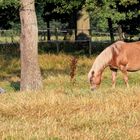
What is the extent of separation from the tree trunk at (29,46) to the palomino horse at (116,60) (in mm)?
1850

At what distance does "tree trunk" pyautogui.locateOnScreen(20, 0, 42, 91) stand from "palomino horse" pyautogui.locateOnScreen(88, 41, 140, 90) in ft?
6.07

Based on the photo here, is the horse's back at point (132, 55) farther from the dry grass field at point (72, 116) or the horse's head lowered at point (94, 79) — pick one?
the dry grass field at point (72, 116)

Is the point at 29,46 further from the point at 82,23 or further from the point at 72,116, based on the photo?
the point at 82,23

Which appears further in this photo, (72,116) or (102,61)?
(102,61)

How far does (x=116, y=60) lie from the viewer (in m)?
18.0

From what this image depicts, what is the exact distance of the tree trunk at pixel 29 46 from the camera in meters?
17.4

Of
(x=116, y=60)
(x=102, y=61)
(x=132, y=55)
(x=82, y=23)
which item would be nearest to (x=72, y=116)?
(x=102, y=61)

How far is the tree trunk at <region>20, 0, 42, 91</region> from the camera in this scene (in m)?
17.4

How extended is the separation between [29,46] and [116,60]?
290 centimetres

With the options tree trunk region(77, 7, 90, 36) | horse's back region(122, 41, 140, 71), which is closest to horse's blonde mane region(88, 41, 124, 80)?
horse's back region(122, 41, 140, 71)

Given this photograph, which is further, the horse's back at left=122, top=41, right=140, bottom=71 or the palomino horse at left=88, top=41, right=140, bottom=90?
the horse's back at left=122, top=41, right=140, bottom=71

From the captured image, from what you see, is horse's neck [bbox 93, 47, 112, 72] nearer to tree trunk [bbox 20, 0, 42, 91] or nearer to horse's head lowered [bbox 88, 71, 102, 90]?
horse's head lowered [bbox 88, 71, 102, 90]

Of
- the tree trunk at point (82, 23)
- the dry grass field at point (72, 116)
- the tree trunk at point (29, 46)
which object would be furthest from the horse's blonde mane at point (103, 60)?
the tree trunk at point (82, 23)

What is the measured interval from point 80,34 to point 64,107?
Result: 26200 millimetres
